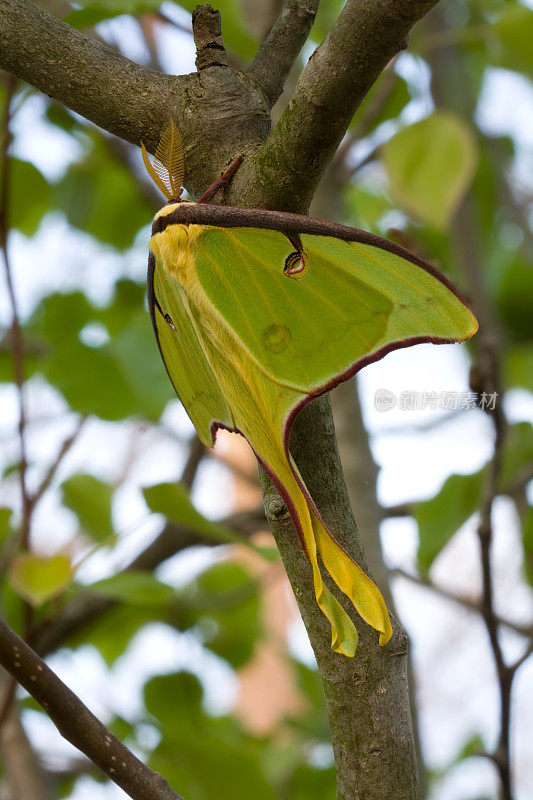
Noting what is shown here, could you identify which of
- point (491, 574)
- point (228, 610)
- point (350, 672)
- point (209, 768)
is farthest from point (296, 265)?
point (228, 610)

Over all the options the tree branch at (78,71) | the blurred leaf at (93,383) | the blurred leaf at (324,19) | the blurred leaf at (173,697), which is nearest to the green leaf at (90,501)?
the blurred leaf at (93,383)

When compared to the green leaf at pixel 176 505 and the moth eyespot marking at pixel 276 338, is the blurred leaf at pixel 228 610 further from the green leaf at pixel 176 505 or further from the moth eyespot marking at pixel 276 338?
the moth eyespot marking at pixel 276 338

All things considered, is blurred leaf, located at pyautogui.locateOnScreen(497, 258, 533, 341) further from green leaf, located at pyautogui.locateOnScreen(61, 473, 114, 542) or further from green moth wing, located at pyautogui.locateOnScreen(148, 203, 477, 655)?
green moth wing, located at pyautogui.locateOnScreen(148, 203, 477, 655)

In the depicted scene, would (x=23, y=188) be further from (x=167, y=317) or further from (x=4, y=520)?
(x=167, y=317)

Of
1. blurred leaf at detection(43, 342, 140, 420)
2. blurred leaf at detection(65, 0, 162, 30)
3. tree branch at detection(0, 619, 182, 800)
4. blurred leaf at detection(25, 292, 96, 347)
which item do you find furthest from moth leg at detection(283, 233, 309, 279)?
blurred leaf at detection(25, 292, 96, 347)

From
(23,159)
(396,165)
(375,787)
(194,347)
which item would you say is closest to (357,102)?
(194,347)

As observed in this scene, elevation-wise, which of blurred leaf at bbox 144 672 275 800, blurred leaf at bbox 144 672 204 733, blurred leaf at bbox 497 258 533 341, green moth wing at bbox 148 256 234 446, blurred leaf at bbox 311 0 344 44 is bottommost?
blurred leaf at bbox 144 672 204 733
